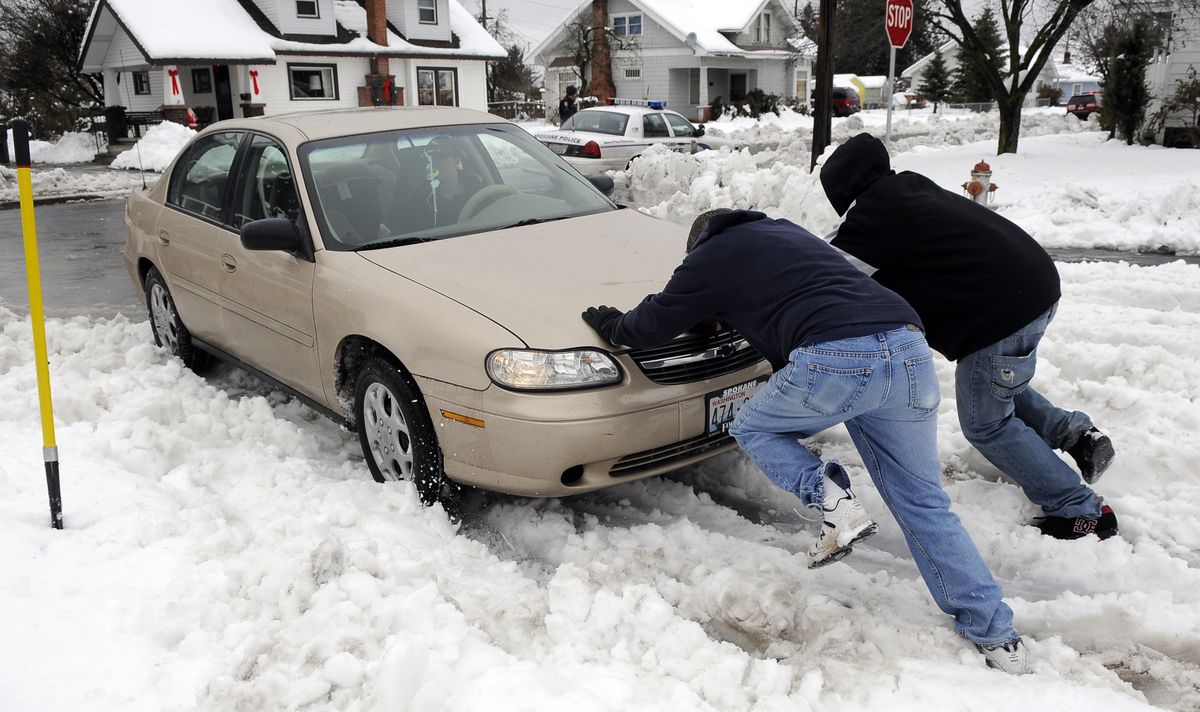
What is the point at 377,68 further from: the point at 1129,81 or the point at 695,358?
the point at 695,358

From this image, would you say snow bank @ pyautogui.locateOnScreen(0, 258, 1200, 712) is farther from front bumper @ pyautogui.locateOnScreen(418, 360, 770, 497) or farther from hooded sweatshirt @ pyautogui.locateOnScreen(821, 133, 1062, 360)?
hooded sweatshirt @ pyautogui.locateOnScreen(821, 133, 1062, 360)

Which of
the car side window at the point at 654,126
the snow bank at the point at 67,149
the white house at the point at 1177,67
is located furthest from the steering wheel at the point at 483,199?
the snow bank at the point at 67,149

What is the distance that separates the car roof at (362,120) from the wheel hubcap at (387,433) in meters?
1.57

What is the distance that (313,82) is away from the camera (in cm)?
3362

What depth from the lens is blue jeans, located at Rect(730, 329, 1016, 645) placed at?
2.96 m

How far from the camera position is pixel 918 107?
57.6 metres

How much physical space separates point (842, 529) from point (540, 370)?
123 cm

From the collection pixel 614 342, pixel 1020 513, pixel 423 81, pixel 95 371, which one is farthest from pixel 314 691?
pixel 423 81

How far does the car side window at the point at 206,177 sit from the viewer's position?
5418mm

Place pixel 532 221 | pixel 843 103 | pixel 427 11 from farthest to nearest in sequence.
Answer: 1. pixel 843 103
2. pixel 427 11
3. pixel 532 221

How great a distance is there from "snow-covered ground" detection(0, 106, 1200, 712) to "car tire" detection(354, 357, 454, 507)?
129mm

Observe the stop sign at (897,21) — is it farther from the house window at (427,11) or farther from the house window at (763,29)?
the house window at (763,29)

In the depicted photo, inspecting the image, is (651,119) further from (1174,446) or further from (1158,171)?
(1174,446)

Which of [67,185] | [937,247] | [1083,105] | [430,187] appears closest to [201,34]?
[67,185]
